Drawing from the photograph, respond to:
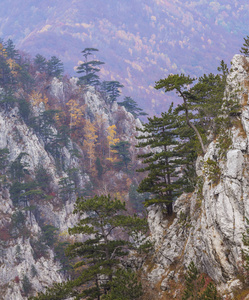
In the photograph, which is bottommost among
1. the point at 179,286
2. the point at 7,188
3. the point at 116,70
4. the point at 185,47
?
the point at 179,286

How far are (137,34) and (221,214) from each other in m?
170

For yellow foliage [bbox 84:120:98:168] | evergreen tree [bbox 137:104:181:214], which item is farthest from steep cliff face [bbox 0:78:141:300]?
evergreen tree [bbox 137:104:181:214]

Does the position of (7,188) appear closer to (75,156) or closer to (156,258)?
(75,156)

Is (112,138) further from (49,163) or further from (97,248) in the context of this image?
(97,248)

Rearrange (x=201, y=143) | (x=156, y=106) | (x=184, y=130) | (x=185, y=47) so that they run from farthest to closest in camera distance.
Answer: (x=185, y=47) < (x=156, y=106) < (x=184, y=130) < (x=201, y=143)

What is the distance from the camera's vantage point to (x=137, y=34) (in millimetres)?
166375

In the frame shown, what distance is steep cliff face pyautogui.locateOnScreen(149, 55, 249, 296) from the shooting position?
11.3m

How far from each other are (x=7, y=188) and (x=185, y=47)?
14227 centimetres

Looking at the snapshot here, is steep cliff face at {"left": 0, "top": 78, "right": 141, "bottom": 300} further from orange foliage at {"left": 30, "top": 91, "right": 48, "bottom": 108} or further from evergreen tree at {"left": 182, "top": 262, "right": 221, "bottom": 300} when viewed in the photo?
evergreen tree at {"left": 182, "top": 262, "right": 221, "bottom": 300}

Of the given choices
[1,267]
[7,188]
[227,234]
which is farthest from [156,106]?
[227,234]

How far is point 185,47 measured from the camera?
528 ft

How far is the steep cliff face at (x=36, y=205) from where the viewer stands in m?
37.3

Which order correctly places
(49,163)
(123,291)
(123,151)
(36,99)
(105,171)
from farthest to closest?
(36,99) → (105,171) → (123,151) → (49,163) → (123,291)

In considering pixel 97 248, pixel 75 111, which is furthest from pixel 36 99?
pixel 97 248
